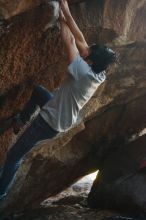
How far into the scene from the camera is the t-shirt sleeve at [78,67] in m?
4.61

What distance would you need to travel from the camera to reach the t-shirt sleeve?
4.61 meters

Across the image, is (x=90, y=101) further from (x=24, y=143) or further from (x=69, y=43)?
(x=69, y=43)

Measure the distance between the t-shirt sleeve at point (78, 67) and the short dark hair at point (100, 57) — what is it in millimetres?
94

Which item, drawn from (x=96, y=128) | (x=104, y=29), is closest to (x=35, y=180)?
(x=96, y=128)

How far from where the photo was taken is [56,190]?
8.82 m

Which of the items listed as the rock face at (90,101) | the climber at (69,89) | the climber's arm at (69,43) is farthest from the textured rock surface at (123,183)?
the climber's arm at (69,43)

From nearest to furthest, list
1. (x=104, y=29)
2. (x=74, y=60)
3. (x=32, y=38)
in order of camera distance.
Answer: (x=74, y=60), (x=32, y=38), (x=104, y=29)

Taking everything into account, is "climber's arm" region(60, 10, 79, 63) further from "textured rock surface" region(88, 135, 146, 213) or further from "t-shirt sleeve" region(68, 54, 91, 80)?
"textured rock surface" region(88, 135, 146, 213)

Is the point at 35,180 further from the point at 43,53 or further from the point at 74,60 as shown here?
the point at 74,60

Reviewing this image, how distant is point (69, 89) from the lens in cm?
480

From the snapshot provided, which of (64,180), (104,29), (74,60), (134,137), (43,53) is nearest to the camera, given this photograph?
(74,60)

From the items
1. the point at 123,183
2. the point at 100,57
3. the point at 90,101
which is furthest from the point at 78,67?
the point at 123,183

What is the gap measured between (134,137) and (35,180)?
10.5ft

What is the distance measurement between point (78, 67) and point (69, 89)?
1.05 ft
